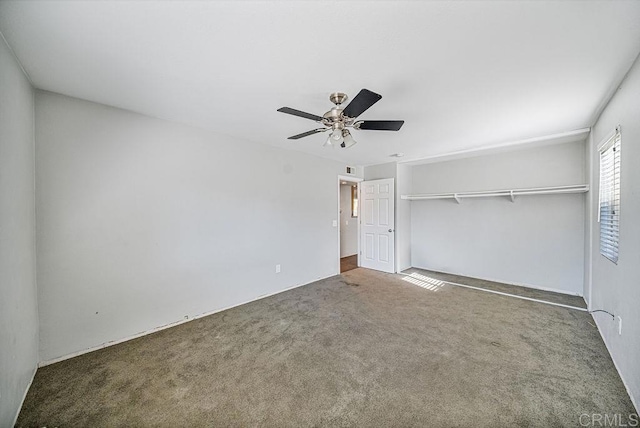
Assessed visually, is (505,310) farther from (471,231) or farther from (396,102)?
(396,102)

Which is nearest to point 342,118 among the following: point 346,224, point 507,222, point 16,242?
point 16,242

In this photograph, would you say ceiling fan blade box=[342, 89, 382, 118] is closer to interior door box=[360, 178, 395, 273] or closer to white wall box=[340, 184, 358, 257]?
interior door box=[360, 178, 395, 273]

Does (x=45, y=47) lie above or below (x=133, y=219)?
above

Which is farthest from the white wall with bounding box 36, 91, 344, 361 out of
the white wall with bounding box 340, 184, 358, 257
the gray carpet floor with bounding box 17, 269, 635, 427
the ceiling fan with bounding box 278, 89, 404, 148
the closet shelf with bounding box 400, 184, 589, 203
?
the white wall with bounding box 340, 184, 358, 257

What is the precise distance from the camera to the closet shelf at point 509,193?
3256 mm

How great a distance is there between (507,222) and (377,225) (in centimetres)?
229

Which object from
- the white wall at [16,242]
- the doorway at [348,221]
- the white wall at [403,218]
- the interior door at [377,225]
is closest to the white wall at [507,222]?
the white wall at [403,218]

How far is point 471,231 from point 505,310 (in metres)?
1.75

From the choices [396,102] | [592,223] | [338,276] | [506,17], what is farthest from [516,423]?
[338,276]

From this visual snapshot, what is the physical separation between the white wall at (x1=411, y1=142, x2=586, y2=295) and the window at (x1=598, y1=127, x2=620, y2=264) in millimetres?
1291

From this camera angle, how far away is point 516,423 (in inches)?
57.9

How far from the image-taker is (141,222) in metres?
2.53

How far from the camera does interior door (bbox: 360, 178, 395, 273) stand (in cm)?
494

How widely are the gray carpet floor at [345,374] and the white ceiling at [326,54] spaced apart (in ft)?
7.86
